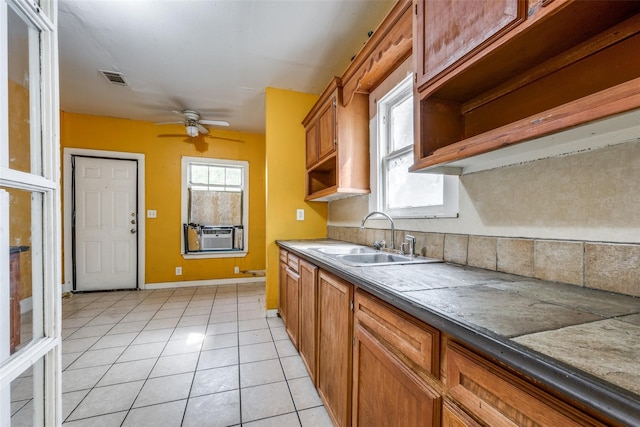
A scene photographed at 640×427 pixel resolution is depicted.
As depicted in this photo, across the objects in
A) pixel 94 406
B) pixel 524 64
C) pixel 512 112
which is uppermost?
pixel 524 64

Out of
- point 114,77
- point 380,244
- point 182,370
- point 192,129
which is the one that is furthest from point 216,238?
point 380,244

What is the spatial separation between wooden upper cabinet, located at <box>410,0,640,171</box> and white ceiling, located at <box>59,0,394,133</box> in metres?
1.05

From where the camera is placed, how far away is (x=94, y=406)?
1.55m

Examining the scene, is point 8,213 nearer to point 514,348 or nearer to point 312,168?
point 514,348

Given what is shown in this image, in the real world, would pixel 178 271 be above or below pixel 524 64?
below

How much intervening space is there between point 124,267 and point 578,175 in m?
4.99

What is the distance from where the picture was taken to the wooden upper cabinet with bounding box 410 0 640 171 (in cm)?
72

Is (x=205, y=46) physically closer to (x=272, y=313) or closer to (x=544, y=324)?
(x=272, y=313)

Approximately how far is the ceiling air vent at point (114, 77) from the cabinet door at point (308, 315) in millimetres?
2765

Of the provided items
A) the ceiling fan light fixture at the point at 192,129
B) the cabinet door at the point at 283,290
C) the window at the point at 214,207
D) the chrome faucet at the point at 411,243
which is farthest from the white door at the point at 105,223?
the chrome faucet at the point at 411,243

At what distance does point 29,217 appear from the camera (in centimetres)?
75

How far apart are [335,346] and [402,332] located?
609 mm

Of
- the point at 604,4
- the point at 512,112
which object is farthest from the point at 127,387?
the point at 604,4

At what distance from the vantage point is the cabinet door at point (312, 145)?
8.72 ft
